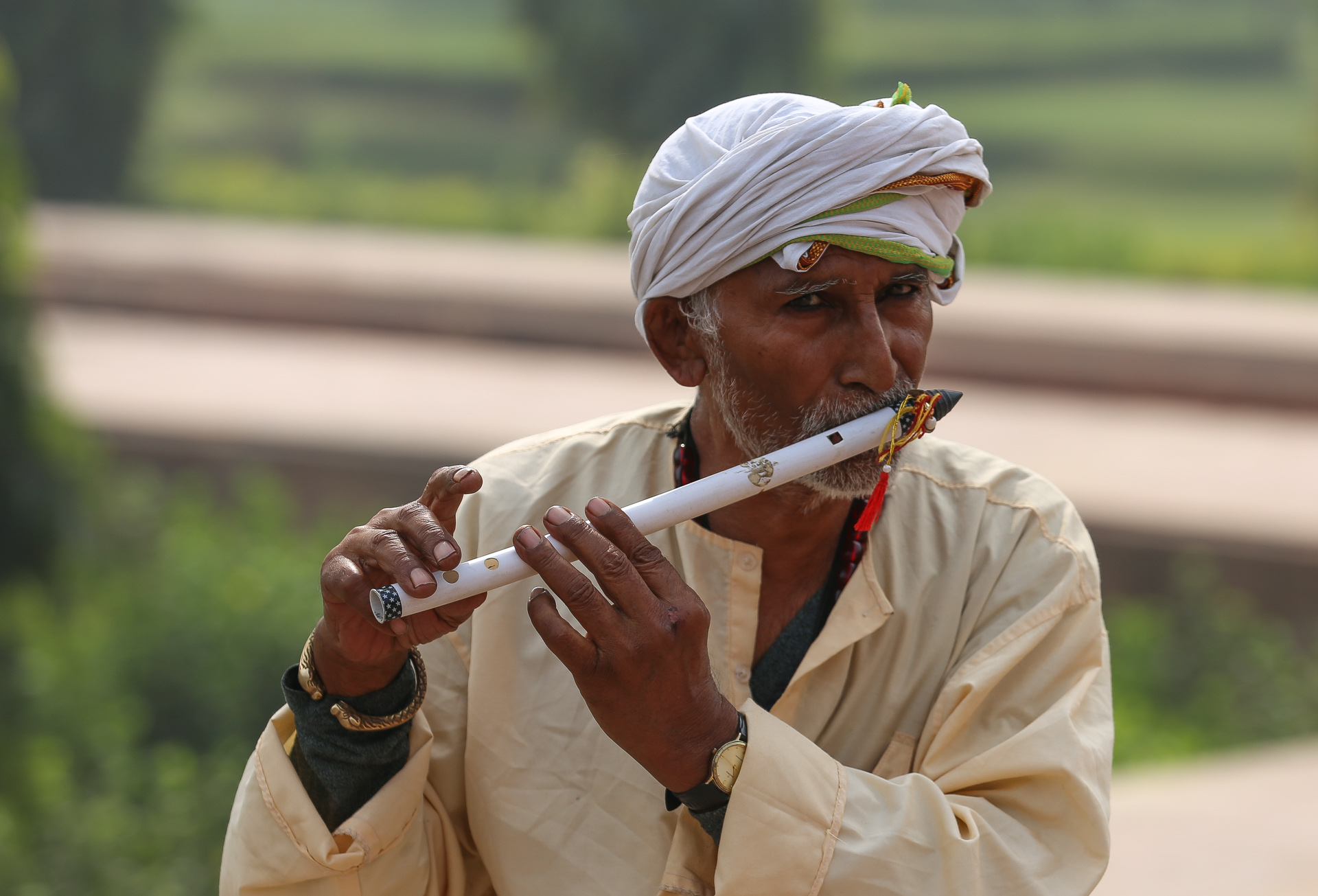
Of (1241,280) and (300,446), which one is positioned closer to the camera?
(300,446)

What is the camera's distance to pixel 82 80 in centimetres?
1552

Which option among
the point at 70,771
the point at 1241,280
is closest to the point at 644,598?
the point at 70,771

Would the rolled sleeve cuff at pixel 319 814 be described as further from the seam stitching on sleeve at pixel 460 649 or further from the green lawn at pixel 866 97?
the green lawn at pixel 866 97

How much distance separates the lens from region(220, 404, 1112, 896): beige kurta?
174 cm

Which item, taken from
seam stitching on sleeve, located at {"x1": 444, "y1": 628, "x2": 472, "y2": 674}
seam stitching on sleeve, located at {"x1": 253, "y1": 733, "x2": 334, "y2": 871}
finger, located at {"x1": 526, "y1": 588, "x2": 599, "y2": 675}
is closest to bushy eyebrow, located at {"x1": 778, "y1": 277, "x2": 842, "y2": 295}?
finger, located at {"x1": 526, "y1": 588, "x2": 599, "y2": 675}

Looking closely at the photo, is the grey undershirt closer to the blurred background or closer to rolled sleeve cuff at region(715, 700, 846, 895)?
rolled sleeve cuff at region(715, 700, 846, 895)

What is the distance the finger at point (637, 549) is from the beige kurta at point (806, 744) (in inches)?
7.2

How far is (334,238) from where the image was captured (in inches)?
476

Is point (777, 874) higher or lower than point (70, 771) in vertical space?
higher

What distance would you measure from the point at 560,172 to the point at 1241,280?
932 cm

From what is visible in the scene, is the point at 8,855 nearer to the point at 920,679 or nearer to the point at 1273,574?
the point at 920,679

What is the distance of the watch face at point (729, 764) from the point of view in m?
1.72

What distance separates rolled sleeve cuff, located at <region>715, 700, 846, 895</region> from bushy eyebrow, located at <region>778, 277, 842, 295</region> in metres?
0.54

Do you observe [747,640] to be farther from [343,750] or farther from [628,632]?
[343,750]
